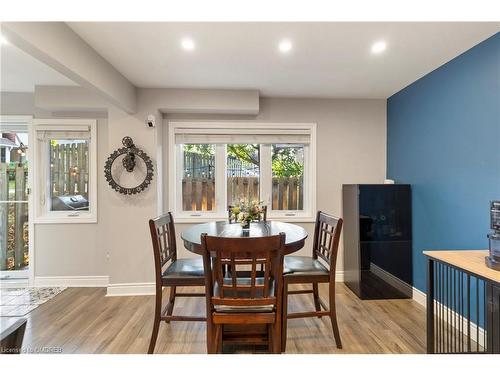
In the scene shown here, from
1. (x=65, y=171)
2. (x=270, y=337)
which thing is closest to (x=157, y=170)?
(x=65, y=171)

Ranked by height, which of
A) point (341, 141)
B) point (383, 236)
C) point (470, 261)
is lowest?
point (383, 236)

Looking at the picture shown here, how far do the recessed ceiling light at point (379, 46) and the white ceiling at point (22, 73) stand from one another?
9.85 feet

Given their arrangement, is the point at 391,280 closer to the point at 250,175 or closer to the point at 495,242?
the point at 495,242

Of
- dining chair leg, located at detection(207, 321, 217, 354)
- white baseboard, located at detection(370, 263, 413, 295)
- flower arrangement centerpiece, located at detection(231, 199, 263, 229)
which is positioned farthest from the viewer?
white baseboard, located at detection(370, 263, 413, 295)

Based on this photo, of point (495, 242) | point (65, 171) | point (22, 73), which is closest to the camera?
point (495, 242)

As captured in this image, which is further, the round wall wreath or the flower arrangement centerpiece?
the round wall wreath

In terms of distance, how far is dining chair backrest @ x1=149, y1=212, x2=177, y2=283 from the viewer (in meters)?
2.01

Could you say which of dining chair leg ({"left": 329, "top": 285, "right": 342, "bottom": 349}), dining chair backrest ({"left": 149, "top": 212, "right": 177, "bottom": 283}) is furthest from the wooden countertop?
dining chair backrest ({"left": 149, "top": 212, "right": 177, "bottom": 283})

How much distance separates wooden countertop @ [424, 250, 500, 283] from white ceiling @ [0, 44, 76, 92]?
143 inches

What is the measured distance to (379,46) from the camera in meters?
2.21

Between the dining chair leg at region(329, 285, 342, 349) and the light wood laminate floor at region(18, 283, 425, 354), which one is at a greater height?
the dining chair leg at region(329, 285, 342, 349)

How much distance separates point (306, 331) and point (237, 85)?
264cm

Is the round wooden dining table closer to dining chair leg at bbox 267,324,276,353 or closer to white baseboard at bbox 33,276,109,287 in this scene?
dining chair leg at bbox 267,324,276,353

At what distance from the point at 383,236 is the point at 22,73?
169 inches
